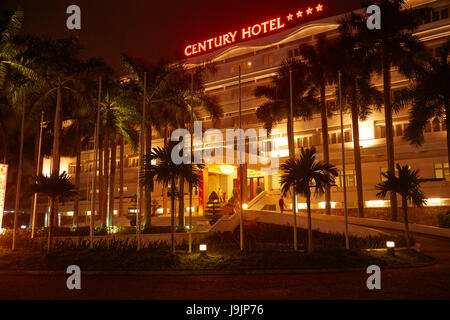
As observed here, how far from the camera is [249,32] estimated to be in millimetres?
57969

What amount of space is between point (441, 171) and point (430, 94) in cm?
1318

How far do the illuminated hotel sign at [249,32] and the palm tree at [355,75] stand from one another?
2312 centimetres

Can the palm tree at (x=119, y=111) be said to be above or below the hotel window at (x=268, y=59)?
below

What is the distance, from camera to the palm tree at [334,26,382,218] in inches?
1203

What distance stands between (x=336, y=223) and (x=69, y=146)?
2340 centimetres

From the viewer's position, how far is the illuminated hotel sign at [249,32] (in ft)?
175

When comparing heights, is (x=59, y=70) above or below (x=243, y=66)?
below

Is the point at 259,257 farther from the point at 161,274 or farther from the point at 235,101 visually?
the point at 235,101

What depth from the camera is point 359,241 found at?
21.1m

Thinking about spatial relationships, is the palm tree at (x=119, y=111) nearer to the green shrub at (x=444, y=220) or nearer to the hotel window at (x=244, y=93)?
the green shrub at (x=444, y=220)

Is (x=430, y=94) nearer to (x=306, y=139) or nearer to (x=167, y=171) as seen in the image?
(x=167, y=171)

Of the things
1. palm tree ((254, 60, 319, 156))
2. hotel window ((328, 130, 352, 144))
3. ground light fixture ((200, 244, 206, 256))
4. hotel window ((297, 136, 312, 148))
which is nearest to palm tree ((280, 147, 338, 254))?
ground light fixture ((200, 244, 206, 256))

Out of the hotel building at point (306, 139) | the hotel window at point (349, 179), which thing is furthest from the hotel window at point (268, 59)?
the hotel window at point (349, 179)

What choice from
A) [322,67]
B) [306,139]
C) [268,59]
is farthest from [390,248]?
[268,59]
